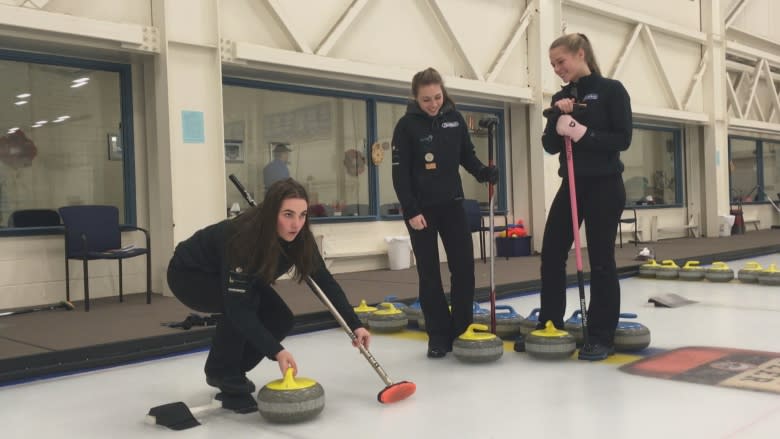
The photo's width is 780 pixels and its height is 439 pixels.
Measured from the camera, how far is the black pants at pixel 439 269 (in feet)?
11.1

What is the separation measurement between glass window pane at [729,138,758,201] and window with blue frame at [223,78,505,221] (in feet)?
30.2

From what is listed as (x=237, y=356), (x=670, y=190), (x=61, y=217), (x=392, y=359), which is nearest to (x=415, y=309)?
(x=392, y=359)

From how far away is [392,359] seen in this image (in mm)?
3420

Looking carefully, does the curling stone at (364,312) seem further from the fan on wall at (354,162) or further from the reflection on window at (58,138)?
the fan on wall at (354,162)

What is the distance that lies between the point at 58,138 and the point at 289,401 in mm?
4147

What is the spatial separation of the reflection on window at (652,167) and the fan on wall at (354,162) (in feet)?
18.2

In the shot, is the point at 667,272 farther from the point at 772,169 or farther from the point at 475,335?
the point at 772,169

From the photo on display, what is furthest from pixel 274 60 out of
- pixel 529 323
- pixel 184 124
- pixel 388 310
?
pixel 529 323

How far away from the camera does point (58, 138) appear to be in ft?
18.1

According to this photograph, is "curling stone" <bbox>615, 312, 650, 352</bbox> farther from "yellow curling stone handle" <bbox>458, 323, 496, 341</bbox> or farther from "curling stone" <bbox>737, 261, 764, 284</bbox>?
"curling stone" <bbox>737, 261, 764, 284</bbox>

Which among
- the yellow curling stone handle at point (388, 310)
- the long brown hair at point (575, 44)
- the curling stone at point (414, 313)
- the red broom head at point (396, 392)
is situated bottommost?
the red broom head at point (396, 392)

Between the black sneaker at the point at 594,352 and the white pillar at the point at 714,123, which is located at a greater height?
the white pillar at the point at 714,123

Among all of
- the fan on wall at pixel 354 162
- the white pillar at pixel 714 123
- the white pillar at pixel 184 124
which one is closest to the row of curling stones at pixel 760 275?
the fan on wall at pixel 354 162

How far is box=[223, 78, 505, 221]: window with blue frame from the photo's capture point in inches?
265
